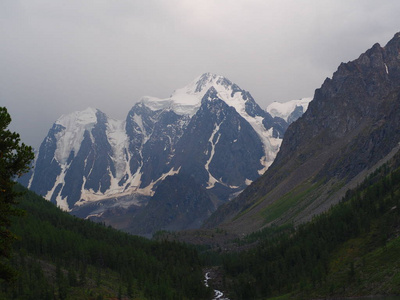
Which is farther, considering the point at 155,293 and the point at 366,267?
the point at 155,293

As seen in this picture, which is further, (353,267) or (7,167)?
(353,267)

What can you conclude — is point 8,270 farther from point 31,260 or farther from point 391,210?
point 391,210

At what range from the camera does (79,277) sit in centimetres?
15862

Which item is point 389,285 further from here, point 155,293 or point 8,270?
point 8,270

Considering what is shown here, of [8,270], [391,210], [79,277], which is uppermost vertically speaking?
[391,210]

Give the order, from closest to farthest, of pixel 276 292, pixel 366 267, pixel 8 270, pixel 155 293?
pixel 8 270 → pixel 366 267 → pixel 155 293 → pixel 276 292

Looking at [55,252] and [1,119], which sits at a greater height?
[55,252]

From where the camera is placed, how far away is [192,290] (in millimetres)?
199125

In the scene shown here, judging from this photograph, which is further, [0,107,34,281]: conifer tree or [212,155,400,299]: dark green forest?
[212,155,400,299]: dark green forest

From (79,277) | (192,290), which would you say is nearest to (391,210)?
(192,290)

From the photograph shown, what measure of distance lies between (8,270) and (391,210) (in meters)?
165

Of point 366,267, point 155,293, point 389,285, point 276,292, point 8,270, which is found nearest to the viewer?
point 8,270

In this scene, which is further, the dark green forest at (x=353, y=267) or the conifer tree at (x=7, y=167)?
the dark green forest at (x=353, y=267)

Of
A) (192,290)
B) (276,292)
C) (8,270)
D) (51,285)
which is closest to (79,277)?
(51,285)
